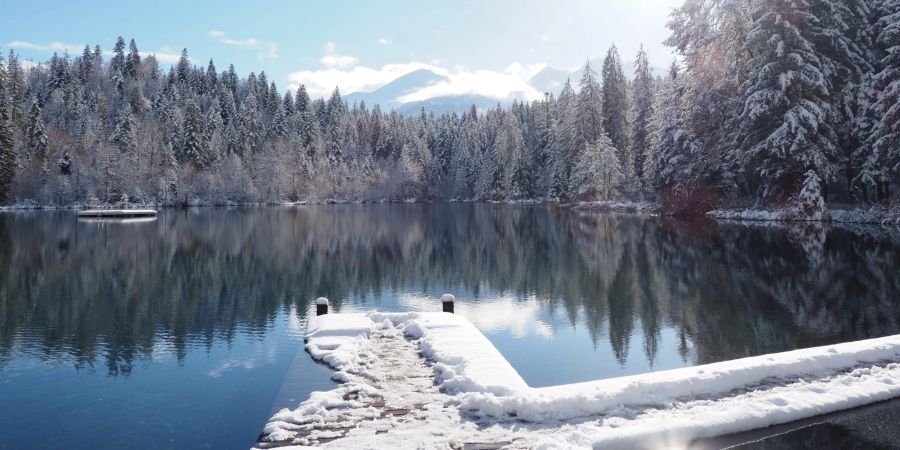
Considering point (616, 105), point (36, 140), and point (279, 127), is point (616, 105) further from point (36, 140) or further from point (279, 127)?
point (36, 140)

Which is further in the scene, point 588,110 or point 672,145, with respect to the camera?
point 588,110

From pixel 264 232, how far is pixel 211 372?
39200mm

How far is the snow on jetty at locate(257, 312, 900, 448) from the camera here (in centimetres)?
723

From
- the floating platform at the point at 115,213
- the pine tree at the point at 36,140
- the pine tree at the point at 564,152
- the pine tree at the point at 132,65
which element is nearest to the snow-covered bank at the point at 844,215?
the pine tree at the point at 564,152

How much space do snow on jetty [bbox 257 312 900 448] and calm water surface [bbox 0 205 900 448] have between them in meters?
1.29

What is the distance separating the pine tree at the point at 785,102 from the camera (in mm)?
39000

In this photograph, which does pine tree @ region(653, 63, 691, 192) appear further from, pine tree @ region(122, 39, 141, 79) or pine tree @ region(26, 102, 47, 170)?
pine tree @ region(122, 39, 141, 79)

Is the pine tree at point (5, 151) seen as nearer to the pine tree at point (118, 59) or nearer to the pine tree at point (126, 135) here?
the pine tree at point (126, 135)

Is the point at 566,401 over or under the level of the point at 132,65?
under

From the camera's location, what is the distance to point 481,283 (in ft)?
78.9

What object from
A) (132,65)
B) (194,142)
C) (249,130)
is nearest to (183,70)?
(132,65)

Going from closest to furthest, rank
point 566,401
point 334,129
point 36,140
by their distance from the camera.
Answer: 1. point 566,401
2. point 36,140
3. point 334,129

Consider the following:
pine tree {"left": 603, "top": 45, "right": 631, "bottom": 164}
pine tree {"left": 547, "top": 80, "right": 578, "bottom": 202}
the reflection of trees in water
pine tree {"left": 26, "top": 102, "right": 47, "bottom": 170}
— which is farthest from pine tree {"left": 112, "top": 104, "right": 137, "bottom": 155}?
pine tree {"left": 603, "top": 45, "right": 631, "bottom": 164}

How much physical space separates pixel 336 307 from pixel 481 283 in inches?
285
